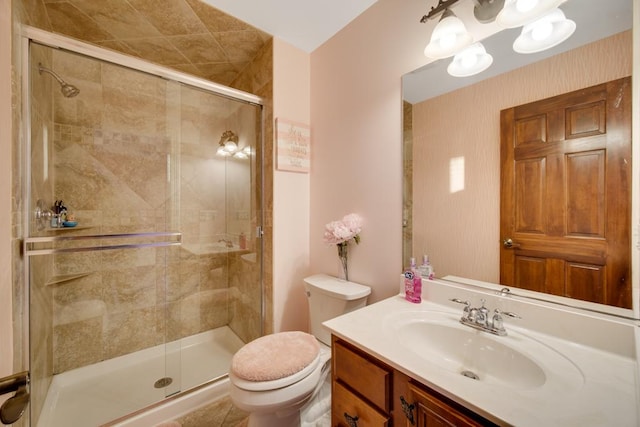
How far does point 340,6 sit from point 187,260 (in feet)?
6.87

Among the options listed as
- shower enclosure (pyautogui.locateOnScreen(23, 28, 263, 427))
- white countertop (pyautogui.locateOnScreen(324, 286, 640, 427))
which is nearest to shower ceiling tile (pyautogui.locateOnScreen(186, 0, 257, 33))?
shower enclosure (pyautogui.locateOnScreen(23, 28, 263, 427))

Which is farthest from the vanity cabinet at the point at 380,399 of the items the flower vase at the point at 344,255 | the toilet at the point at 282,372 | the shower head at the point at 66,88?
the shower head at the point at 66,88

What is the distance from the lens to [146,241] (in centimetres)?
169

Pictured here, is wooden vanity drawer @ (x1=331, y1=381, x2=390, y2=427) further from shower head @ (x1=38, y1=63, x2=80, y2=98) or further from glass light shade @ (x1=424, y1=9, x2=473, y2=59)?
shower head @ (x1=38, y1=63, x2=80, y2=98)

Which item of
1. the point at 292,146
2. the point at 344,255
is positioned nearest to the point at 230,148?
the point at 292,146

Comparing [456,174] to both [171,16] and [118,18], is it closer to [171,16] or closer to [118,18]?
[171,16]

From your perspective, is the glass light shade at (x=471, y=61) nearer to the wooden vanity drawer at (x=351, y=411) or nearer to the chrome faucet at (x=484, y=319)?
the chrome faucet at (x=484, y=319)

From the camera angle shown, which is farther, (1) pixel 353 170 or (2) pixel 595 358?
(1) pixel 353 170

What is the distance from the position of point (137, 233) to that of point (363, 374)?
1747mm

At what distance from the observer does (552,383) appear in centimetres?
59

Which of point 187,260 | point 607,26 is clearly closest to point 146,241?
point 187,260

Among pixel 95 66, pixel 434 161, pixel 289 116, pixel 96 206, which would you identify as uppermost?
pixel 95 66

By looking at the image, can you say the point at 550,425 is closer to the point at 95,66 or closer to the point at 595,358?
the point at 595,358

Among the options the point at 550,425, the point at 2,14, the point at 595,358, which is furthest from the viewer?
the point at 2,14
